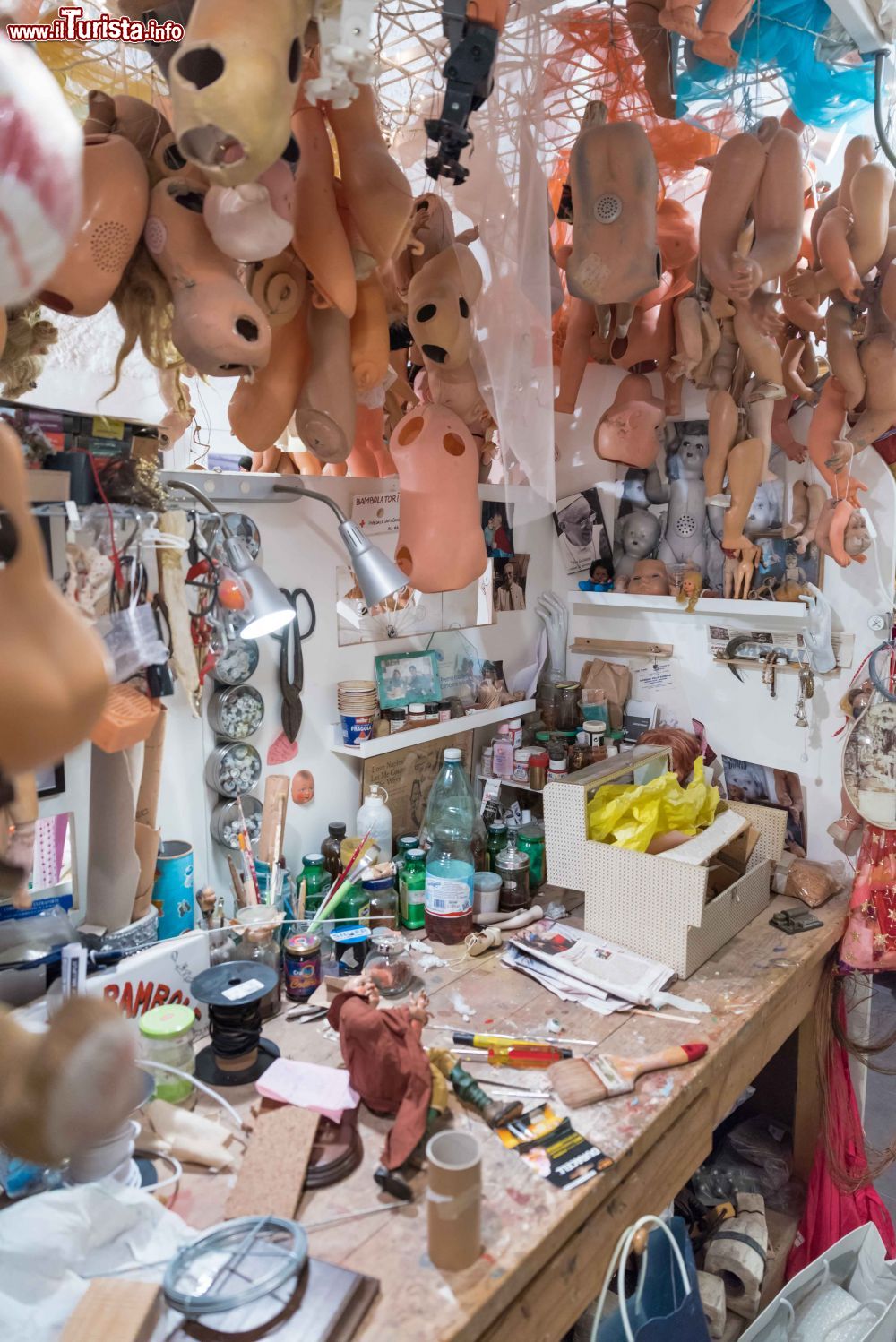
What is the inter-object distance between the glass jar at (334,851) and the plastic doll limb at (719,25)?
1249 mm

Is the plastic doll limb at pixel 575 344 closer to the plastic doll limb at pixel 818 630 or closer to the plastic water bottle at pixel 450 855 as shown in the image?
the plastic doll limb at pixel 818 630

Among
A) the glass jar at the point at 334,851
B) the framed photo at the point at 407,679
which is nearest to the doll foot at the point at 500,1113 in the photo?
the glass jar at the point at 334,851

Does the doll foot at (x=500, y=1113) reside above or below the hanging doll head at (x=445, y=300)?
below

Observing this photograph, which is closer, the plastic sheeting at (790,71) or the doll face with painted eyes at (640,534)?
the plastic sheeting at (790,71)

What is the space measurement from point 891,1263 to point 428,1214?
1.03m

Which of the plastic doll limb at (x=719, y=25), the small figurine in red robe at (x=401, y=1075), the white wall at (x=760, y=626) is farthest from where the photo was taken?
the white wall at (x=760, y=626)

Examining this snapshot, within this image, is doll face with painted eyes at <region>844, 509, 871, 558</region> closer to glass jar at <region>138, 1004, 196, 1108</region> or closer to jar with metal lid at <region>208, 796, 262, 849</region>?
jar with metal lid at <region>208, 796, 262, 849</region>

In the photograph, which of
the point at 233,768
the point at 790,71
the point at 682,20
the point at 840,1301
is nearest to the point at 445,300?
the point at 682,20

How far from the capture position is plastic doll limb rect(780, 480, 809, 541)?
5.72 ft

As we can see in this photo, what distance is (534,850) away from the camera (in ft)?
5.85

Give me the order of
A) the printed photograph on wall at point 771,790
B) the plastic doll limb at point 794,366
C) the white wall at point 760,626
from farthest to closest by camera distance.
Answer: the printed photograph on wall at point 771,790 < the white wall at point 760,626 < the plastic doll limb at point 794,366

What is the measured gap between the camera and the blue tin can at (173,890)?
126 centimetres

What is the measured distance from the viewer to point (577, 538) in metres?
2.15

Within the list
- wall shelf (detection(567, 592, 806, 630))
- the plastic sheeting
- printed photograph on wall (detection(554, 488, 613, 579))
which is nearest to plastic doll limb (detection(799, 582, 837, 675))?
wall shelf (detection(567, 592, 806, 630))
